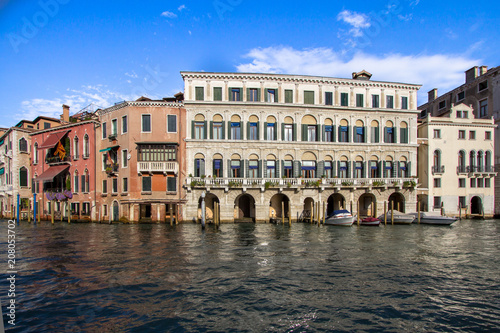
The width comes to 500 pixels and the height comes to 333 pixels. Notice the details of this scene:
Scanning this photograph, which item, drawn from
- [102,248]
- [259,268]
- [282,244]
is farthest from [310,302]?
[102,248]

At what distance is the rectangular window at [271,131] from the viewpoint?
106ft

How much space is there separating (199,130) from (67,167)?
16294 mm

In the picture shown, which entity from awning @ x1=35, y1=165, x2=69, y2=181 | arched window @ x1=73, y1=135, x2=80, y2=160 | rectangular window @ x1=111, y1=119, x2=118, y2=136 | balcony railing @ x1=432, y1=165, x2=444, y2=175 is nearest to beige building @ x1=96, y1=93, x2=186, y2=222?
rectangular window @ x1=111, y1=119, x2=118, y2=136

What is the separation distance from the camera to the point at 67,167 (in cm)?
3594

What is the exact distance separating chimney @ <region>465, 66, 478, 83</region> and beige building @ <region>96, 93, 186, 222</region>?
3460 cm

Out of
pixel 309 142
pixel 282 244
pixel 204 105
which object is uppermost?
pixel 204 105

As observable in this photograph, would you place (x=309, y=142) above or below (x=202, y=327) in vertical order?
above

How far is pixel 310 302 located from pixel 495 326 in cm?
483

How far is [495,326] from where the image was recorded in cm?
855

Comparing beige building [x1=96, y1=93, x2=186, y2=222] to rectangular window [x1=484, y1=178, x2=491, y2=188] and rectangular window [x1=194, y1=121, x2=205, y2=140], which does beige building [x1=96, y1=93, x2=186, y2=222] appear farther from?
rectangular window [x1=484, y1=178, x2=491, y2=188]

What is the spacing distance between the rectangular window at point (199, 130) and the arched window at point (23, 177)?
24.6 meters

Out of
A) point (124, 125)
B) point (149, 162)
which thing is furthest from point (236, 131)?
point (124, 125)

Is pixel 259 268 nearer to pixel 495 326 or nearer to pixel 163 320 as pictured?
pixel 163 320

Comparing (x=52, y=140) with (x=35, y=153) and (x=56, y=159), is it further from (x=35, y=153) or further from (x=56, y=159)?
(x=35, y=153)
